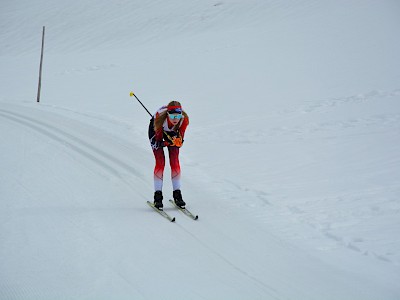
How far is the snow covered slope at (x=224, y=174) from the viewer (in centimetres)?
514

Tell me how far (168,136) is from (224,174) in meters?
3.02

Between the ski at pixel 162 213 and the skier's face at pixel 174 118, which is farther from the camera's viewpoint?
the skier's face at pixel 174 118

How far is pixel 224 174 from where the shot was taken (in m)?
9.97

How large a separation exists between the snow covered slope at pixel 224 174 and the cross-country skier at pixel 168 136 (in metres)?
0.44

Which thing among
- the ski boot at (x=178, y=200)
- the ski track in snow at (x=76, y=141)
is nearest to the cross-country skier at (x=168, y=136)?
the ski boot at (x=178, y=200)

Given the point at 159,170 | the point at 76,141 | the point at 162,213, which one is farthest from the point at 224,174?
the point at 76,141

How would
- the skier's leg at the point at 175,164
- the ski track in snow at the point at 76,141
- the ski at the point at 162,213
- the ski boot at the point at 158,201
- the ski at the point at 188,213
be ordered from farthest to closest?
the ski track in snow at the point at 76,141, the skier's leg at the point at 175,164, the ski boot at the point at 158,201, the ski at the point at 188,213, the ski at the point at 162,213

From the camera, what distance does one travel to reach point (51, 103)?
19.0m

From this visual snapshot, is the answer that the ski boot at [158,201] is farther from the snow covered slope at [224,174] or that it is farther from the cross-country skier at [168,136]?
the snow covered slope at [224,174]

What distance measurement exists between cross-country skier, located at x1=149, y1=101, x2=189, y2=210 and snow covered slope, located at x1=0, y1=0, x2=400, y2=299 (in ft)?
1.45

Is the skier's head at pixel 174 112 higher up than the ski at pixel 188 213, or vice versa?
the skier's head at pixel 174 112

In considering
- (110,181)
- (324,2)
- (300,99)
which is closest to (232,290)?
(110,181)

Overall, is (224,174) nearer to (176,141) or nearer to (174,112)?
(176,141)

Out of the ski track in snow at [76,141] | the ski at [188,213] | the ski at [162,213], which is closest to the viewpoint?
the ski at [162,213]
